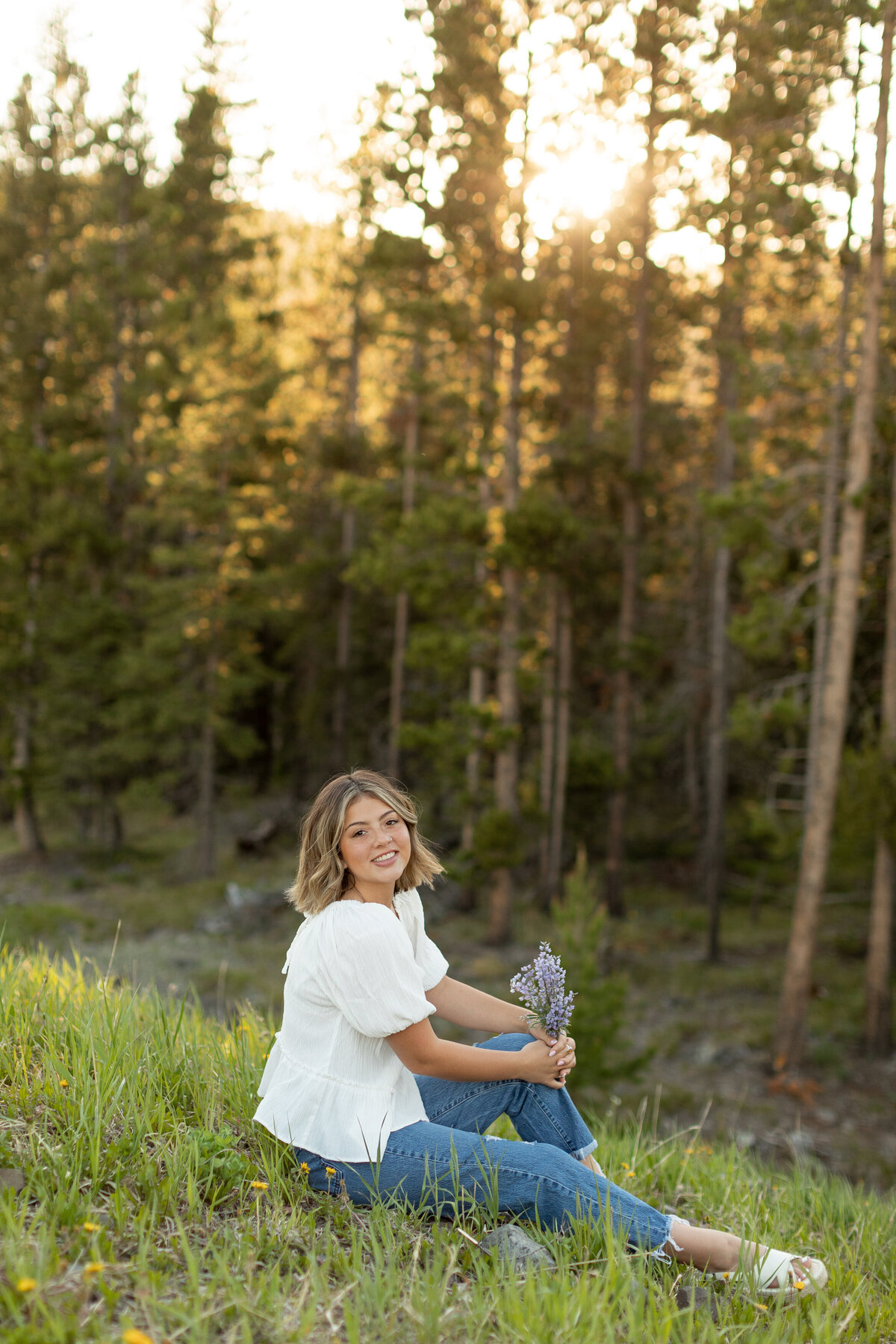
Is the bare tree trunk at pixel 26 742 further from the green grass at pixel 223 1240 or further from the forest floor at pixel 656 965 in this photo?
the green grass at pixel 223 1240

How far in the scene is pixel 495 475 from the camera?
15.4 m

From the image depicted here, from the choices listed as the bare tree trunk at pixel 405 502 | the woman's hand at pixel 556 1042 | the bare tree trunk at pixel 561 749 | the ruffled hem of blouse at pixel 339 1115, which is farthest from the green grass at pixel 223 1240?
the bare tree trunk at pixel 561 749

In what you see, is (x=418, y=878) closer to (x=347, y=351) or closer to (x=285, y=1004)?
(x=285, y=1004)

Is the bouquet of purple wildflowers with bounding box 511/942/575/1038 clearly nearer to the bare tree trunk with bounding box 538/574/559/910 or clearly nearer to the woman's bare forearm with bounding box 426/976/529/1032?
the woman's bare forearm with bounding box 426/976/529/1032

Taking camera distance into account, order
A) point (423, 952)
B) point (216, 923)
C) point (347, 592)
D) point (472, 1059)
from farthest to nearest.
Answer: point (347, 592) → point (216, 923) → point (423, 952) → point (472, 1059)

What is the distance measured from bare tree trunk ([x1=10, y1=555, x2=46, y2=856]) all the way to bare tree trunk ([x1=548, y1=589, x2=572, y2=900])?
1144 cm

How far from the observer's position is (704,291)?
1742cm

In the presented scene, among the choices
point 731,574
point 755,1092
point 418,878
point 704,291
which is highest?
point 704,291

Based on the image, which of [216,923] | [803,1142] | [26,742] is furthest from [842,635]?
[26,742]

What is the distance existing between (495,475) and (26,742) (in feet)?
41.1

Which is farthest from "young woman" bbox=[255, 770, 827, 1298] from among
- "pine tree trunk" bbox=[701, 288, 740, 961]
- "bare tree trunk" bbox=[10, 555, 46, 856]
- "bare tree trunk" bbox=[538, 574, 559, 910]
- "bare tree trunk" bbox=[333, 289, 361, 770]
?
"bare tree trunk" bbox=[10, 555, 46, 856]

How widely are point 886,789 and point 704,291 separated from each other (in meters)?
11.0

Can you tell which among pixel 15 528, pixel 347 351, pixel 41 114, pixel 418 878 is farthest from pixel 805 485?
pixel 41 114

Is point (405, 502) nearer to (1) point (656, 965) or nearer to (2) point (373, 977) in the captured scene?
(1) point (656, 965)
